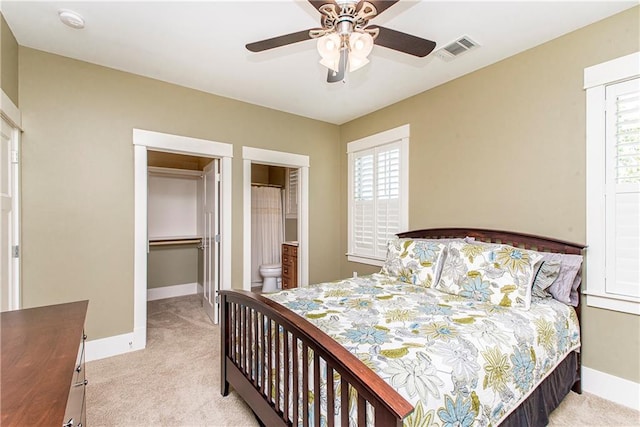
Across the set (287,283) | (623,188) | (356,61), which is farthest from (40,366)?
(287,283)

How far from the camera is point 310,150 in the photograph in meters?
4.26

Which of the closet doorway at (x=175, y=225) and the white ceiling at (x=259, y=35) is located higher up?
the white ceiling at (x=259, y=35)

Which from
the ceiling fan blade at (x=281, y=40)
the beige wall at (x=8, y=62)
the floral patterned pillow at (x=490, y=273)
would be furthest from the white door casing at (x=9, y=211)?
the floral patterned pillow at (x=490, y=273)

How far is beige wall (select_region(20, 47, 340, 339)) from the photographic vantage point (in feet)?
8.18

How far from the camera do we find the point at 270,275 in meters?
5.05

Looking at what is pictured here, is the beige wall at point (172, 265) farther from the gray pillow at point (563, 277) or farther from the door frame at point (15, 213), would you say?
the gray pillow at point (563, 277)

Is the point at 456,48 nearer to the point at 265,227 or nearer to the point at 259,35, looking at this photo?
the point at 259,35

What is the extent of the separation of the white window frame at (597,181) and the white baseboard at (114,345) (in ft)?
12.9

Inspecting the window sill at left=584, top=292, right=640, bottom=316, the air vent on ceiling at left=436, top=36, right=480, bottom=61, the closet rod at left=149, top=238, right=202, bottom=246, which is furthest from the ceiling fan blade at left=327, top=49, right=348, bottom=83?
the closet rod at left=149, top=238, right=202, bottom=246

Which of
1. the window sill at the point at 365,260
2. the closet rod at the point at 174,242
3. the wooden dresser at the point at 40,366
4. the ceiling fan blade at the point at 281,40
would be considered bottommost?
the window sill at the point at 365,260

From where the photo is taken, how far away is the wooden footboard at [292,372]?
987 mm

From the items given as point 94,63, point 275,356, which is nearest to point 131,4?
point 94,63

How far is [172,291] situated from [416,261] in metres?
4.06

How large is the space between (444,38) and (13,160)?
3573 mm
